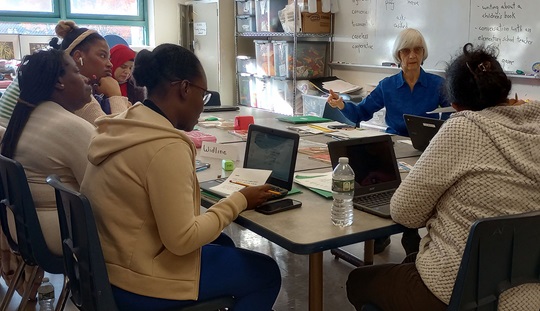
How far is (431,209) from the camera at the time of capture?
4.91 ft

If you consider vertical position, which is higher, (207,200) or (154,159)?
(154,159)

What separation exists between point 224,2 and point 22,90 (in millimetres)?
4207

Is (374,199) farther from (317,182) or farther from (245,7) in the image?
(245,7)

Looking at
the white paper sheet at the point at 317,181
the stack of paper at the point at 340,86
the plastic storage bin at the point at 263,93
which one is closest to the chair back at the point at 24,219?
the white paper sheet at the point at 317,181

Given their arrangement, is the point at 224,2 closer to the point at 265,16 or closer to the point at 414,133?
the point at 265,16

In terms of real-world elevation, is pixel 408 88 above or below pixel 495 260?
above

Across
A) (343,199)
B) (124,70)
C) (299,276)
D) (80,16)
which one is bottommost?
(299,276)

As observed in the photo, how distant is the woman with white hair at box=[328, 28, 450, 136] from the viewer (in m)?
3.26

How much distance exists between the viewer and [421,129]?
2.57 m

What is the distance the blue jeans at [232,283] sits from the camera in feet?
4.73

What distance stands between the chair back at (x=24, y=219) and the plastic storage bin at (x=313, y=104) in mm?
3261

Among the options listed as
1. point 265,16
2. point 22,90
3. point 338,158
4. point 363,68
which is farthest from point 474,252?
point 265,16

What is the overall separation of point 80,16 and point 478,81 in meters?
5.32

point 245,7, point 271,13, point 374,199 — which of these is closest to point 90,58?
point 374,199
